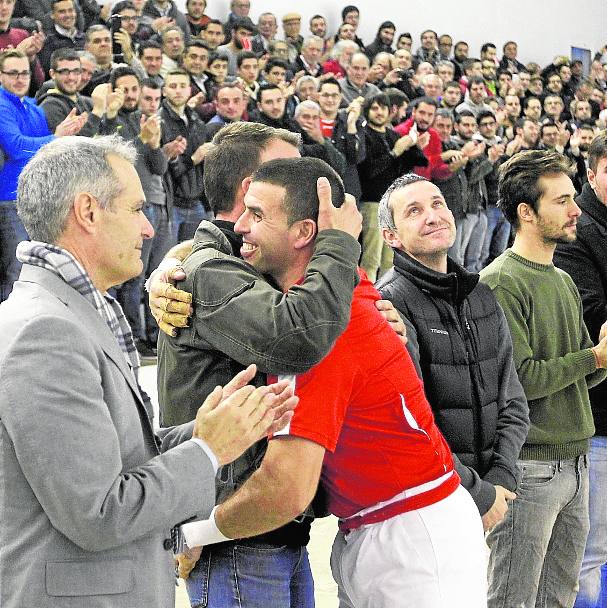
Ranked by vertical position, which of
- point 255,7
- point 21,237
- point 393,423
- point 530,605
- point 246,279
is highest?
point 255,7

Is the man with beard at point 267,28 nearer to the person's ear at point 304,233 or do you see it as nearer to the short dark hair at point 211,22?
the short dark hair at point 211,22

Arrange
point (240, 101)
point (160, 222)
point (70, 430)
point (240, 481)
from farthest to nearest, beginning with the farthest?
point (240, 101) < point (160, 222) < point (240, 481) < point (70, 430)

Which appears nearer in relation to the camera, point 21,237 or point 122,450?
point 122,450

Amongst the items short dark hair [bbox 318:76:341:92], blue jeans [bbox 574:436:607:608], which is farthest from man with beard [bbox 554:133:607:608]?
short dark hair [bbox 318:76:341:92]

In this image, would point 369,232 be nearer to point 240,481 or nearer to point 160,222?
point 160,222

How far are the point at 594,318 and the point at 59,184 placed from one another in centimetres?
181

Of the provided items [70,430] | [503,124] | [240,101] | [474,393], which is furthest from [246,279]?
[503,124]

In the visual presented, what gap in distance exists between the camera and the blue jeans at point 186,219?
644cm

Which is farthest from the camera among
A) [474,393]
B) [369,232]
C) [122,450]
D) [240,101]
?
[369,232]

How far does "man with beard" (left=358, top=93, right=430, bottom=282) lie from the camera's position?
761 centimetres

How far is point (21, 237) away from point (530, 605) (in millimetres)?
3523

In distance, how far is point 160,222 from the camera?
6.15 meters

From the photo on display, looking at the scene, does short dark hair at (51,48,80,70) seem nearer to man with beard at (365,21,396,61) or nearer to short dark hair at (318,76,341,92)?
short dark hair at (318,76,341,92)

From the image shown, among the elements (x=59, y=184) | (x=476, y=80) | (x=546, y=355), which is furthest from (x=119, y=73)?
(x=476, y=80)
